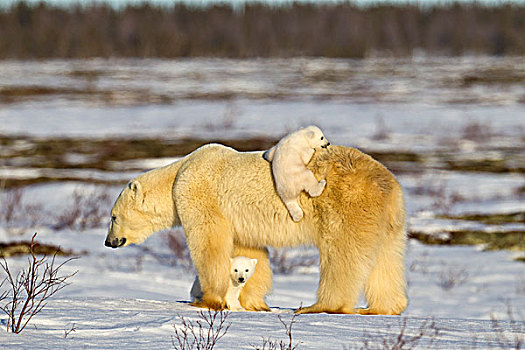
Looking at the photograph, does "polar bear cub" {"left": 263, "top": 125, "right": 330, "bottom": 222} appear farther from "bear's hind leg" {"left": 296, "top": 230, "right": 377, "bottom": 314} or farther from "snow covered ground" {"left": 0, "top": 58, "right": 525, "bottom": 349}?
"snow covered ground" {"left": 0, "top": 58, "right": 525, "bottom": 349}

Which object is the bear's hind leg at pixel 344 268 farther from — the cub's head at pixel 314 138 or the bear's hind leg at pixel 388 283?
the cub's head at pixel 314 138

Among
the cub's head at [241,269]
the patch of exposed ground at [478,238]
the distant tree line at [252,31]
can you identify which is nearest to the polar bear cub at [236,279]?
the cub's head at [241,269]

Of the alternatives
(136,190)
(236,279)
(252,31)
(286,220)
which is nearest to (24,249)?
(136,190)

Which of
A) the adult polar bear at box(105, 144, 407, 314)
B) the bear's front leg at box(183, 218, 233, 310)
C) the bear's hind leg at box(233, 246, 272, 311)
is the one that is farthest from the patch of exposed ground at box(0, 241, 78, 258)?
the bear's front leg at box(183, 218, 233, 310)

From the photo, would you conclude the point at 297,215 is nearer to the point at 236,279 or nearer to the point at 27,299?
the point at 236,279

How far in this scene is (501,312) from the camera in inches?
269

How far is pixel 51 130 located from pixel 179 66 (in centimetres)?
2434

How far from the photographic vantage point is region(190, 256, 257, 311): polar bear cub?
497 cm

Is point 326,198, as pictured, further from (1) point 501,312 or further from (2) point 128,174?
(2) point 128,174

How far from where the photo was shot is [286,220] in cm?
473

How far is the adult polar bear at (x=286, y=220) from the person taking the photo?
4629 mm

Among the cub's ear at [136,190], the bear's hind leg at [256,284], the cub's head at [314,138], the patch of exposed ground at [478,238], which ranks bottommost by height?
the patch of exposed ground at [478,238]

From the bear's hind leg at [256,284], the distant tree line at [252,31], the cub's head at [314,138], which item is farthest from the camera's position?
the distant tree line at [252,31]

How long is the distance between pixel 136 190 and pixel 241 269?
956 mm
